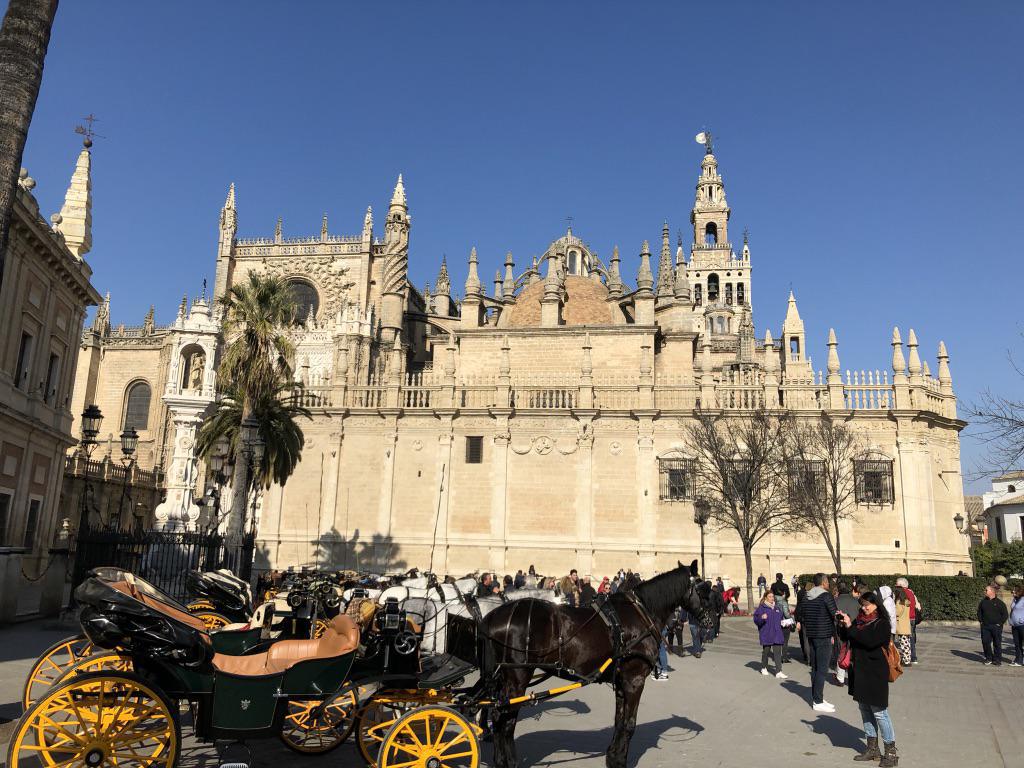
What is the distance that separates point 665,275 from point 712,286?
55.8 m

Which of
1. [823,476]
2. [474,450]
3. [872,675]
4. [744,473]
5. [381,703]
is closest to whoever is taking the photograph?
[381,703]

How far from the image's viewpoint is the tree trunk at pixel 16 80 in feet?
22.6

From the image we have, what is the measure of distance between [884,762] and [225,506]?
75.6 feet

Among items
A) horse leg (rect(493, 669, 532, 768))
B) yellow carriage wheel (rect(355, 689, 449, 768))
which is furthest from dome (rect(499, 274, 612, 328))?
horse leg (rect(493, 669, 532, 768))

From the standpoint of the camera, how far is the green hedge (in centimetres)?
2403

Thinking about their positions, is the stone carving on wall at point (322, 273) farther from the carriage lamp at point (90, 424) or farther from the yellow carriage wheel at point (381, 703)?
the yellow carriage wheel at point (381, 703)

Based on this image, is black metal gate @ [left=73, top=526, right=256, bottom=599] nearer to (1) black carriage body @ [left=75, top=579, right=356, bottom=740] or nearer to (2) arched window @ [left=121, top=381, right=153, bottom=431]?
(1) black carriage body @ [left=75, top=579, right=356, bottom=740]

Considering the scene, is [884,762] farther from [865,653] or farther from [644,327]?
[644,327]

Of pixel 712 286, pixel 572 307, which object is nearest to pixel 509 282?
pixel 572 307

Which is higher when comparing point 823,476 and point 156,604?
point 823,476

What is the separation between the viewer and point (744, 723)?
8961 mm

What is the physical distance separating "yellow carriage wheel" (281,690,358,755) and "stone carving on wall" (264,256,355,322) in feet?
145

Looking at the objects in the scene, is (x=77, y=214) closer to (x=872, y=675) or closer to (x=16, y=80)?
(x=16, y=80)

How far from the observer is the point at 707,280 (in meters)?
91.6
